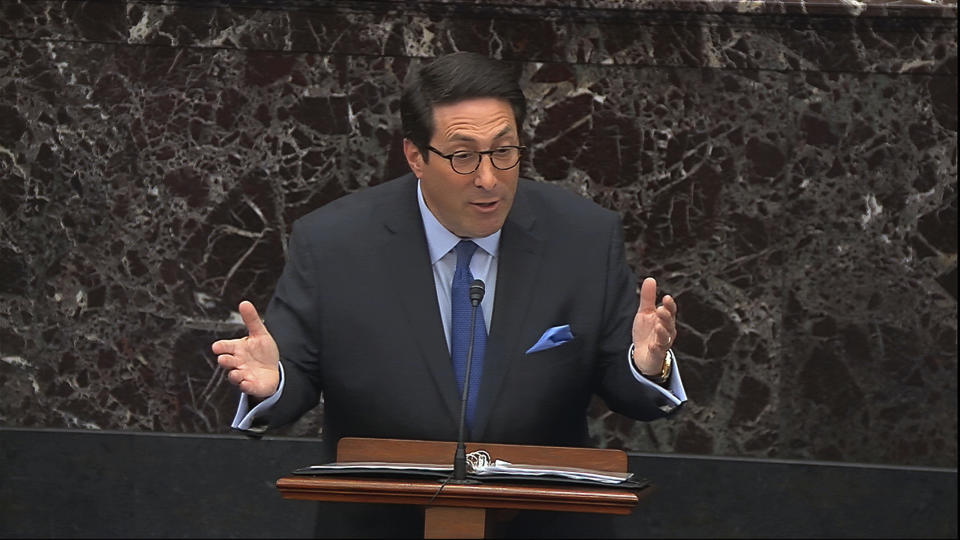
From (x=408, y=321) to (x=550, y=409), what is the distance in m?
0.41

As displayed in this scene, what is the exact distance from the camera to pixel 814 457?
14.6 ft

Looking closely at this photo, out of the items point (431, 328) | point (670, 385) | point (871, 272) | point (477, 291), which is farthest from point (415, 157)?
point (871, 272)

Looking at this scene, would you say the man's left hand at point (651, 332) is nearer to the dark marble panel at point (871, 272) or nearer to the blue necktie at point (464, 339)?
the blue necktie at point (464, 339)

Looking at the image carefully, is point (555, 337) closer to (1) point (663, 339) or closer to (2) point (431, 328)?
(1) point (663, 339)

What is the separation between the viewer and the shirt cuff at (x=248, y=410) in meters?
2.98

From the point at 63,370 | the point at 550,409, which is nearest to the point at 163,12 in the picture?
the point at 63,370

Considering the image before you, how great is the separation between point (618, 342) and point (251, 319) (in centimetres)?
99

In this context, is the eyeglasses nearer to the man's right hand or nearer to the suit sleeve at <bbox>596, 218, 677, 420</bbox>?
the suit sleeve at <bbox>596, 218, 677, 420</bbox>

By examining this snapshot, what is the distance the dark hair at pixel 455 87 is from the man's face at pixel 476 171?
0.06 ft

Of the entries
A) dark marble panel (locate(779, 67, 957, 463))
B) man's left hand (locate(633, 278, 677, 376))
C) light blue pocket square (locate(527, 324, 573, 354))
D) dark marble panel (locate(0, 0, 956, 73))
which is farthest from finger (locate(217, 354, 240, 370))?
dark marble panel (locate(779, 67, 957, 463))

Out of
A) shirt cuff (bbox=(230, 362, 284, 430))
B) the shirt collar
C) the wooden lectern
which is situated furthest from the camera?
the shirt collar

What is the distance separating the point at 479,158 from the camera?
3.30 metres

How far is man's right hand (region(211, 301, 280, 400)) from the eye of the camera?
287 cm

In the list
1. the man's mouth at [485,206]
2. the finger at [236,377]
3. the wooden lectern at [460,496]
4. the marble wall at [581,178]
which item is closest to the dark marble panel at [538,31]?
the marble wall at [581,178]
